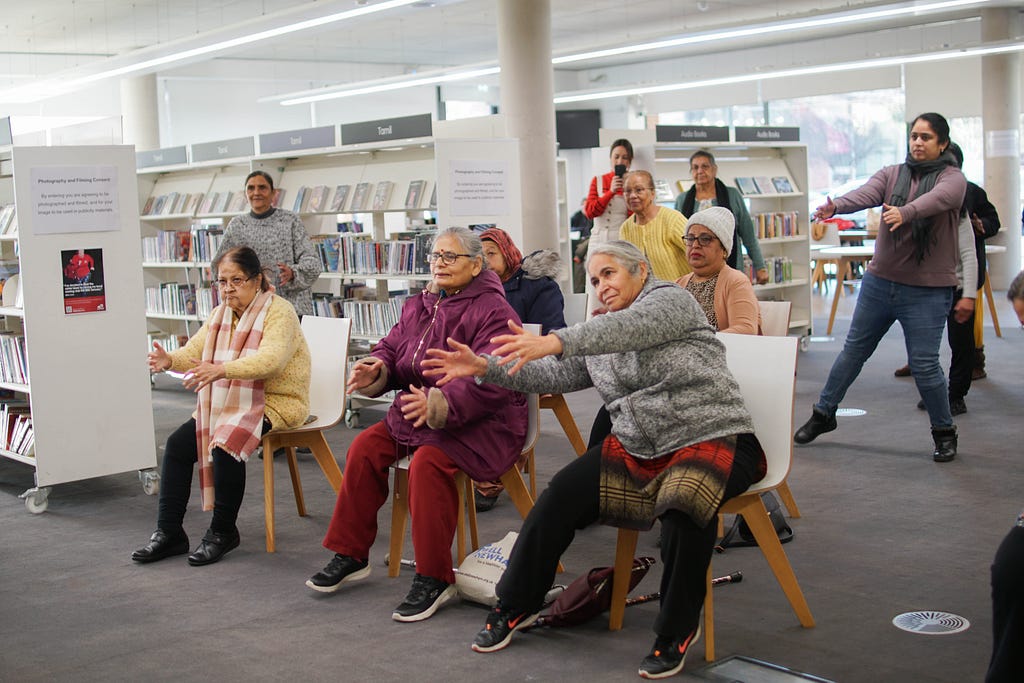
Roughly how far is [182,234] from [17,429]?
3.91m

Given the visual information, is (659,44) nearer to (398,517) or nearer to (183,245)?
(183,245)

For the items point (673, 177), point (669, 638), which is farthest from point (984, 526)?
point (673, 177)

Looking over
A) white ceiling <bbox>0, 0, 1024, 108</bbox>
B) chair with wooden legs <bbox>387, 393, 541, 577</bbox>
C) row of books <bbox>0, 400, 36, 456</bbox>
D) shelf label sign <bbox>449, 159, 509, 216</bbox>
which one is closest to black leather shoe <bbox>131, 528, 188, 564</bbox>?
A: chair with wooden legs <bbox>387, 393, 541, 577</bbox>

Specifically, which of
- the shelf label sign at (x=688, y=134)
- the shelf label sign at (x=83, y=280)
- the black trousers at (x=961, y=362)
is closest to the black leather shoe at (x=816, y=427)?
the black trousers at (x=961, y=362)

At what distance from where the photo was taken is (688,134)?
9.88m

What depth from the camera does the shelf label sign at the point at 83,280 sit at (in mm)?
5426

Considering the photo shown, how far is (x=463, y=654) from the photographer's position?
11.1ft

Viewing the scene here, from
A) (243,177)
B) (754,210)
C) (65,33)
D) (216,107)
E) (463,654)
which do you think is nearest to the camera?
(463,654)

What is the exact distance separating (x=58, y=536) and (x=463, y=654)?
2538mm

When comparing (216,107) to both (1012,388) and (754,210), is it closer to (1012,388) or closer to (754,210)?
(754,210)

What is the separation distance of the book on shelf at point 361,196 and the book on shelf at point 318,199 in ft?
1.02

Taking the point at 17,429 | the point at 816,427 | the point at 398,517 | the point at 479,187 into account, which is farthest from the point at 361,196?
the point at 398,517

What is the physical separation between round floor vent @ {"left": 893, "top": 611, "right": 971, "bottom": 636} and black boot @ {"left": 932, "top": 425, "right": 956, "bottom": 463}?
2247 millimetres

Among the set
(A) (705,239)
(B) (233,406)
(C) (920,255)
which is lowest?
(B) (233,406)
